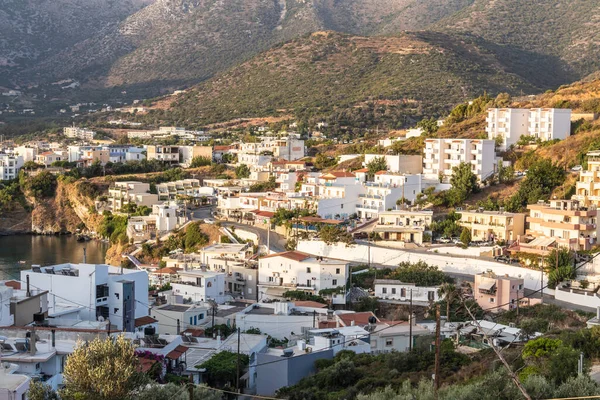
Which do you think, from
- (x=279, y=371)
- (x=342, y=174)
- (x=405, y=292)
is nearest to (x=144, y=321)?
(x=279, y=371)

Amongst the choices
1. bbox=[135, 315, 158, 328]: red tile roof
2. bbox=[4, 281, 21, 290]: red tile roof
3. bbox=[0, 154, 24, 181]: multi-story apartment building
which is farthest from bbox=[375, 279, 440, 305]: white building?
bbox=[0, 154, 24, 181]: multi-story apartment building

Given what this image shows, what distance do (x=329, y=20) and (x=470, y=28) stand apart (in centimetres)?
3065

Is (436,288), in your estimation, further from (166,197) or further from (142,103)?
(142,103)

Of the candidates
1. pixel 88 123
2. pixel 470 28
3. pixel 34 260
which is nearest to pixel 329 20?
pixel 470 28

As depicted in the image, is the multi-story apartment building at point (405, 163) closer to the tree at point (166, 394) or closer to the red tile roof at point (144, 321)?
the red tile roof at point (144, 321)

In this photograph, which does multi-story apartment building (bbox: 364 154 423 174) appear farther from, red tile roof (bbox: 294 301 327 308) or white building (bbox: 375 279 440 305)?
red tile roof (bbox: 294 301 327 308)

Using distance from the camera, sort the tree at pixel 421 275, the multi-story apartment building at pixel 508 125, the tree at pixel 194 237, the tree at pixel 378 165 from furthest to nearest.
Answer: the multi-story apartment building at pixel 508 125, the tree at pixel 378 165, the tree at pixel 194 237, the tree at pixel 421 275

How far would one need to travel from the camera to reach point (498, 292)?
1063 inches

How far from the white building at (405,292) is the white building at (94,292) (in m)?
9.13

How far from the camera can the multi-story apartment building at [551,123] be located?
42.9 m

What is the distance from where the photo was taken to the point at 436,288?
1105 inches

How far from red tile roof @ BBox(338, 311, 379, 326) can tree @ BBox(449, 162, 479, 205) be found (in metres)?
14.8

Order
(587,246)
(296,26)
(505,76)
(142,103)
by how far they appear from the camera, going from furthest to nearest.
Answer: (296,26) < (142,103) < (505,76) < (587,246)

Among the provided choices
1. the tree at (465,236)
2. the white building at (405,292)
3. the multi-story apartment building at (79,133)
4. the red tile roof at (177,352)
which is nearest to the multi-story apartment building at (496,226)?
the tree at (465,236)
